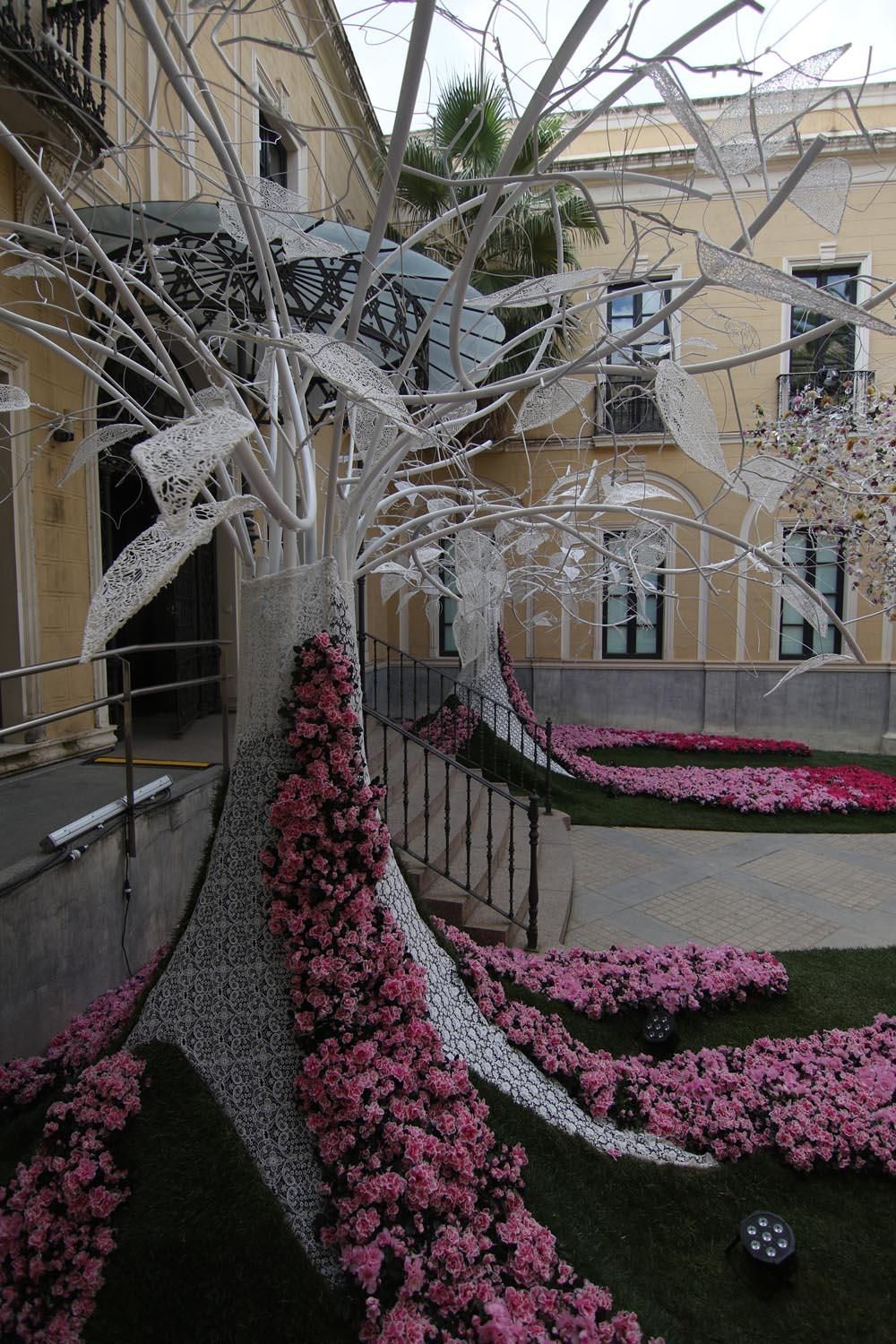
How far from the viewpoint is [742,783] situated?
9.05 m

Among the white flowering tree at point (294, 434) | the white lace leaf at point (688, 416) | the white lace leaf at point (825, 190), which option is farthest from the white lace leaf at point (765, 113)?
the white lace leaf at point (688, 416)

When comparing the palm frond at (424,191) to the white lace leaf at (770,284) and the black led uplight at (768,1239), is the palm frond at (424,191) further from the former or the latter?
the black led uplight at (768,1239)

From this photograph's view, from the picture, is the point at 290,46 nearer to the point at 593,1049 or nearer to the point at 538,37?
the point at 538,37

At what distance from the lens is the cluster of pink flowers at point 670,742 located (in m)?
11.3

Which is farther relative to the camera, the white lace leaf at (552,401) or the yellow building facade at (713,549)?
the yellow building facade at (713,549)

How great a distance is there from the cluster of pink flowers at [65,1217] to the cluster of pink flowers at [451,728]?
20.1 feet

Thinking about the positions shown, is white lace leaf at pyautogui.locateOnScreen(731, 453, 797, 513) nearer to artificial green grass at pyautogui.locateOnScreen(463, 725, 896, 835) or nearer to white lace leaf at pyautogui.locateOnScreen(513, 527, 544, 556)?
white lace leaf at pyautogui.locateOnScreen(513, 527, 544, 556)

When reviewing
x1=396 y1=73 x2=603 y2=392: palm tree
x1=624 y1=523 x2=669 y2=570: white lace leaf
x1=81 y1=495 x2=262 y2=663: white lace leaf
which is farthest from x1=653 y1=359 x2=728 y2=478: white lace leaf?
x1=396 y1=73 x2=603 y2=392: palm tree

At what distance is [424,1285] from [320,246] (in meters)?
3.30

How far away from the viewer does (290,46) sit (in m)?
1.73

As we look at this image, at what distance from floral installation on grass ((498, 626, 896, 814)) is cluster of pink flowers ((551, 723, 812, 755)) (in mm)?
1064

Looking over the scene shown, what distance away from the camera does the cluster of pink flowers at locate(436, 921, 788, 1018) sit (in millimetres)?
3842

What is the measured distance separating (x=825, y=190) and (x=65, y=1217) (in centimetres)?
363

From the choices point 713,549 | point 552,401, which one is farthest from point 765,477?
point 713,549
